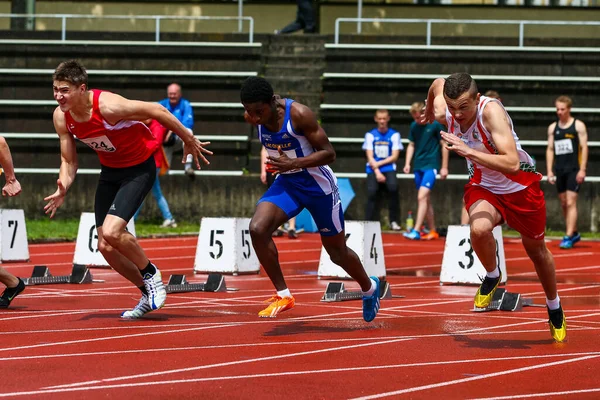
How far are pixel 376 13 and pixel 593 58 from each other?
17.8ft

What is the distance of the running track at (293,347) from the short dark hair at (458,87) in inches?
65.5

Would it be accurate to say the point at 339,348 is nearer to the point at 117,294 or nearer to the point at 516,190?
the point at 516,190

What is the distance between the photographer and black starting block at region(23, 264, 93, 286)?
38.2 feet

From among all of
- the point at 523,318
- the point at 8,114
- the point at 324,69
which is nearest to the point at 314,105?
the point at 324,69

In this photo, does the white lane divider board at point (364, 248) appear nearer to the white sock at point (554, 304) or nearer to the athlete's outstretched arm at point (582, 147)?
the white sock at point (554, 304)

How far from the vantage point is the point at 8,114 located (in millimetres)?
22844

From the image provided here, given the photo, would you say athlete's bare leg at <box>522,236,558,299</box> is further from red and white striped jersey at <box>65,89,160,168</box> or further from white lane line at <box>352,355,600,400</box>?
red and white striped jersey at <box>65,89,160,168</box>

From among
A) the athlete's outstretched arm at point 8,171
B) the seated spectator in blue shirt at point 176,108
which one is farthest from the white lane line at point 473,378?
the seated spectator in blue shirt at point 176,108

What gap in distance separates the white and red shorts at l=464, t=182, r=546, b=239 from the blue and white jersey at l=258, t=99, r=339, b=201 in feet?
4.01

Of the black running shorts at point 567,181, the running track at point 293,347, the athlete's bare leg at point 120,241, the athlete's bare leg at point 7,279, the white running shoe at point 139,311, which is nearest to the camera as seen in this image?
the running track at point 293,347

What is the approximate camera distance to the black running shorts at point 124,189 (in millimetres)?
9180

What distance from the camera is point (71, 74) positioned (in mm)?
8969

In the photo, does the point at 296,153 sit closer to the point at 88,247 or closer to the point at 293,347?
the point at 293,347

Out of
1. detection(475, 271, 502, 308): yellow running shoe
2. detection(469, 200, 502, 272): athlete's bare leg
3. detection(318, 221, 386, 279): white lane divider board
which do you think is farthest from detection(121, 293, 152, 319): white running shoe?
detection(318, 221, 386, 279): white lane divider board
